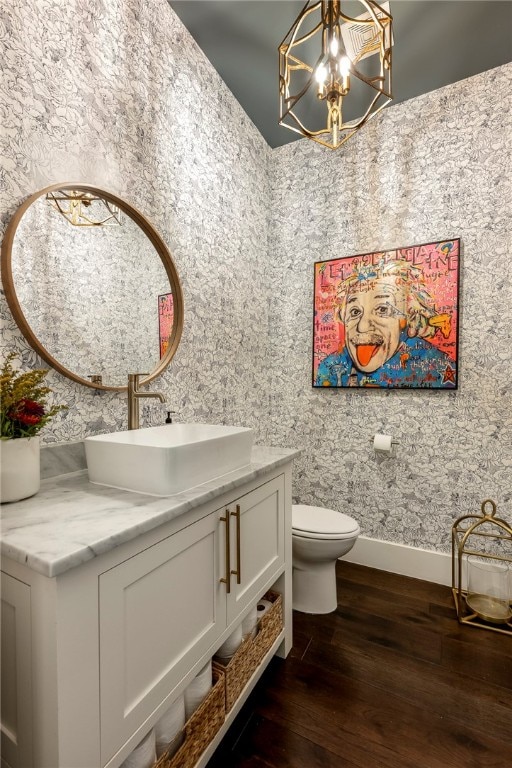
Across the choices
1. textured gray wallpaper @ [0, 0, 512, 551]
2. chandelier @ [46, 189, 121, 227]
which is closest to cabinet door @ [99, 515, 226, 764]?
textured gray wallpaper @ [0, 0, 512, 551]

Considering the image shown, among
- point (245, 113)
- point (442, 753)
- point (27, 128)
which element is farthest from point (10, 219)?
point (442, 753)

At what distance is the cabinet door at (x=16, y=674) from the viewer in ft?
2.28

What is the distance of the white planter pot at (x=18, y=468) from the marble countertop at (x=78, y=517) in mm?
27

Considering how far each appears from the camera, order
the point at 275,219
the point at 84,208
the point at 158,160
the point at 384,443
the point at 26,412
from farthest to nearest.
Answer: the point at 275,219
the point at 384,443
the point at 158,160
the point at 84,208
the point at 26,412

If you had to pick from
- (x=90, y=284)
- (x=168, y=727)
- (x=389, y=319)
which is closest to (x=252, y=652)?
(x=168, y=727)

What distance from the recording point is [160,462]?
975 millimetres

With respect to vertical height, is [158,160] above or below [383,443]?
above

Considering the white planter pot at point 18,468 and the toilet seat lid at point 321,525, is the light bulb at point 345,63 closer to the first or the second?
the white planter pot at point 18,468

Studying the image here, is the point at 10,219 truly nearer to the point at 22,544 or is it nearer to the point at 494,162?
the point at 22,544

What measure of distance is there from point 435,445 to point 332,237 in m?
1.45

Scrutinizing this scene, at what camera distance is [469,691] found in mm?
1422

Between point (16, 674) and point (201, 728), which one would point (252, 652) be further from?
point (16, 674)

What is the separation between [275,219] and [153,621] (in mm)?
2506

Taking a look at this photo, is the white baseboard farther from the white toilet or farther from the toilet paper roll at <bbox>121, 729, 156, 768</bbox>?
the toilet paper roll at <bbox>121, 729, 156, 768</bbox>
